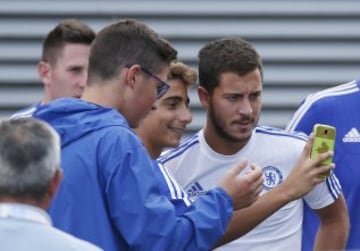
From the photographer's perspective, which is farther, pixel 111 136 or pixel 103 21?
pixel 103 21

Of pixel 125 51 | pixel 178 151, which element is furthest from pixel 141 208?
pixel 178 151

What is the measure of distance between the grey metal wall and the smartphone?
141 inches

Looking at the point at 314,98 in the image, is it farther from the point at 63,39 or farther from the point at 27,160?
the point at 27,160

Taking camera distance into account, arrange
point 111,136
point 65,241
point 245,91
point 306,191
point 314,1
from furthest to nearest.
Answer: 1. point 314,1
2. point 245,91
3. point 306,191
4. point 111,136
5. point 65,241

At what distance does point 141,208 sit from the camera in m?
4.46

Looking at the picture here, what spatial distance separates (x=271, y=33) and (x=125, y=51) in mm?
4117

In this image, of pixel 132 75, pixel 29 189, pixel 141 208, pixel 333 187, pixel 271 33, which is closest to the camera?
pixel 29 189

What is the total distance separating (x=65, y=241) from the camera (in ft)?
12.2

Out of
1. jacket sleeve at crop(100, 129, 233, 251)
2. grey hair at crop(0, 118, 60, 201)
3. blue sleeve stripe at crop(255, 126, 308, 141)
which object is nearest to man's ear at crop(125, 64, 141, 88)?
jacket sleeve at crop(100, 129, 233, 251)

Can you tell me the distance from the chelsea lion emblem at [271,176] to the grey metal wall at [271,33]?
2.95 metres

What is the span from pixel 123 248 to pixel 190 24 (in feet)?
14.4

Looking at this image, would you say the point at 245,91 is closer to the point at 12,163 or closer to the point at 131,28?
the point at 131,28

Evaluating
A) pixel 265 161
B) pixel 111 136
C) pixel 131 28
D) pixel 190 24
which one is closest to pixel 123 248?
pixel 111 136

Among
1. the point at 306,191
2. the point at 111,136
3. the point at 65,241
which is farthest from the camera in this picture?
the point at 306,191
